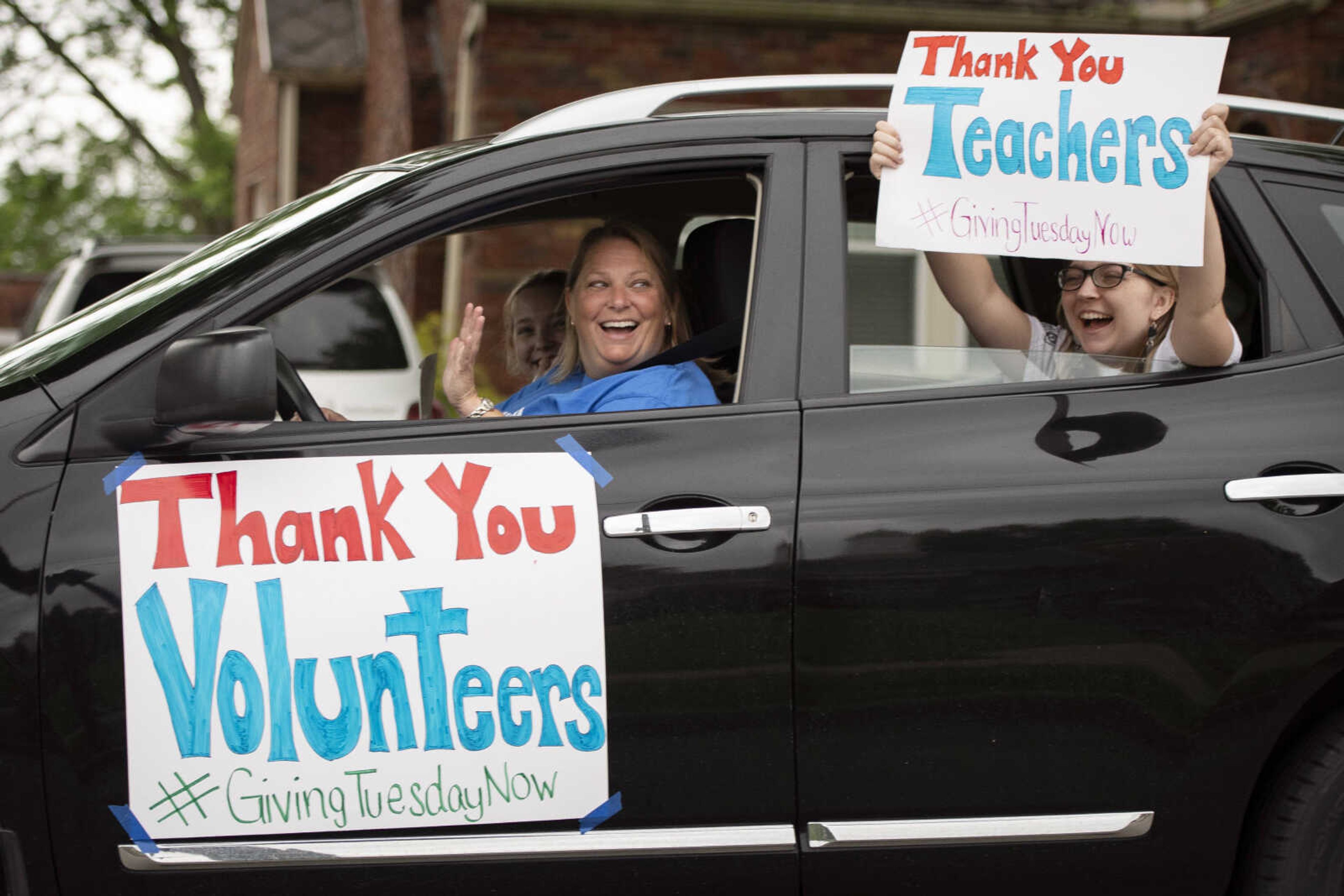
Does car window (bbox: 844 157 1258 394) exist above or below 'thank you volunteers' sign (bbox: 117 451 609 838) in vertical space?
above

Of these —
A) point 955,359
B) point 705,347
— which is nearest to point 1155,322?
point 955,359

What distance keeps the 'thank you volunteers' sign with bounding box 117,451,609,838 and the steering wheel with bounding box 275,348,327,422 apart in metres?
0.45

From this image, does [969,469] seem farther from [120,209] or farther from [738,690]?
[120,209]

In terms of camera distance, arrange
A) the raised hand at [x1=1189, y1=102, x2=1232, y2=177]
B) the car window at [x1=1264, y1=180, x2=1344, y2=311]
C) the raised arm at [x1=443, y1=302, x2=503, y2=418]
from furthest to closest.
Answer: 1. the raised arm at [x1=443, y1=302, x2=503, y2=418]
2. the car window at [x1=1264, y1=180, x2=1344, y2=311]
3. the raised hand at [x1=1189, y1=102, x2=1232, y2=177]

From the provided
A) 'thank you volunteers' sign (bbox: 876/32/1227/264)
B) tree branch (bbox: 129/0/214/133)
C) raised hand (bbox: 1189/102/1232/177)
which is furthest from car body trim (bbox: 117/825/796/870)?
tree branch (bbox: 129/0/214/133)

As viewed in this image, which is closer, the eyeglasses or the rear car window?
the eyeglasses

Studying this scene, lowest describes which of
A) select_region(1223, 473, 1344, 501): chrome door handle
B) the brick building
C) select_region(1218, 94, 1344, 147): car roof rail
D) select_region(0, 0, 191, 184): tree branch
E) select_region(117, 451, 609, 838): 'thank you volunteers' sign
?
select_region(117, 451, 609, 838): 'thank you volunteers' sign

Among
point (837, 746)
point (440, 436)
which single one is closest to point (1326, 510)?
point (837, 746)

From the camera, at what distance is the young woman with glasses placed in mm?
2627

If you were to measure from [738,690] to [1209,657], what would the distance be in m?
0.81

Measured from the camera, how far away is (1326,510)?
2.54 meters

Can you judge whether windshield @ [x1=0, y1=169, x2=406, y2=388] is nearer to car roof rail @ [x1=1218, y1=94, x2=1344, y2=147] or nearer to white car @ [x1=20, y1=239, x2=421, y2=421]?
car roof rail @ [x1=1218, y1=94, x2=1344, y2=147]

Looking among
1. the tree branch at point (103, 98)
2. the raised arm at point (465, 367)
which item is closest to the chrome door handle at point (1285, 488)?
the raised arm at point (465, 367)

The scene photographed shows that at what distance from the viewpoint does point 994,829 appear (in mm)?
2523
